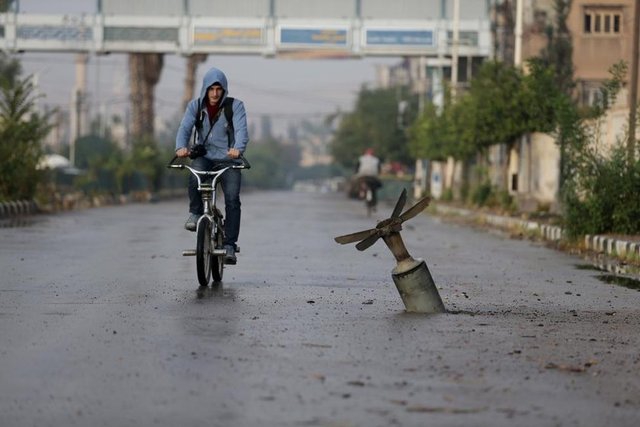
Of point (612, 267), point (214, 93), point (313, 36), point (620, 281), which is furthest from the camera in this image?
point (313, 36)

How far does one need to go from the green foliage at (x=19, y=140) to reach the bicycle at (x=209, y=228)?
21.2 m

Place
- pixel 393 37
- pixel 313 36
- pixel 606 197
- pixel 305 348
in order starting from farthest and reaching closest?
pixel 393 37, pixel 313 36, pixel 606 197, pixel 305 348

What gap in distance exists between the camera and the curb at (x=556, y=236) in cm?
2047

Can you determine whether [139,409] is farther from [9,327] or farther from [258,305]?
[258,305]

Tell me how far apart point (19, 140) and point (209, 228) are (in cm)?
2256

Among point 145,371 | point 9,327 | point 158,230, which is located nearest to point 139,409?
point 145,371

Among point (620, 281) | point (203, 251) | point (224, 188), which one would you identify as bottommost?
point (620, 281)

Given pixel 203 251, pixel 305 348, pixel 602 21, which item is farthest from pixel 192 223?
pixel 602 21

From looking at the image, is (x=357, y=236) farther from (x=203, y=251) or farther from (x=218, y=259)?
(x=218, y=259)

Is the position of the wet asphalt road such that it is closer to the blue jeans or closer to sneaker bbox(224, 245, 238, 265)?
sneaker bbox(224, 245, 238, 265)

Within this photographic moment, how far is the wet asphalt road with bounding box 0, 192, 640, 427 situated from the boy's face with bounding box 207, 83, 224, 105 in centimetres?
163

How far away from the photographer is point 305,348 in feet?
28.3

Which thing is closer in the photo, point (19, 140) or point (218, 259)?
point (218, 259)

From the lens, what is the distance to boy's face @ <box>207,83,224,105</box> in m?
13.4
